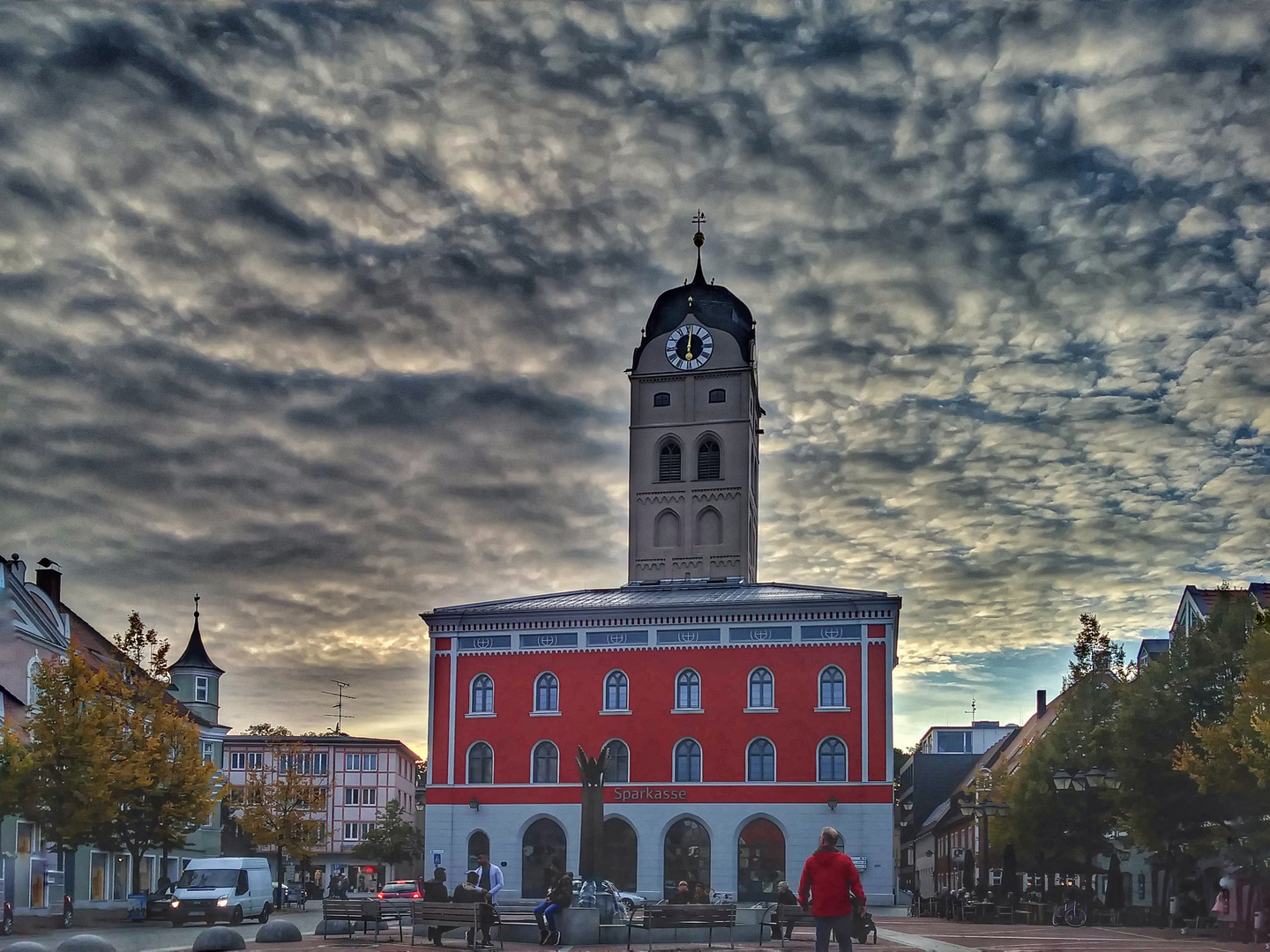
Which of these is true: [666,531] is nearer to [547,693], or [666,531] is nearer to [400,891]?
[547,693]

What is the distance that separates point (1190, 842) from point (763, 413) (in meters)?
43.2

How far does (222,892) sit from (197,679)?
35.8 meters

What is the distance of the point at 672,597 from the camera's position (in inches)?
2282

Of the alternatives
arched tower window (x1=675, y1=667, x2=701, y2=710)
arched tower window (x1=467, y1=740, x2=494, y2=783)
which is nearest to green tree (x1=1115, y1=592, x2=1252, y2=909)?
Answer: arched tower window (x1=675, y1=667, x2=701, y2=710)

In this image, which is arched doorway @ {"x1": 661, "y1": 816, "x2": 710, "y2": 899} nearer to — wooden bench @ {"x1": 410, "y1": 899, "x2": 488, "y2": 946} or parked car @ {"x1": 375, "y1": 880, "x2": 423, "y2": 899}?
parked car @ {"x1": 375, "y1": 880, "x2": 423, "y2": 899}

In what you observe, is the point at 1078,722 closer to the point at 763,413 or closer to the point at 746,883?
the point at 746,883

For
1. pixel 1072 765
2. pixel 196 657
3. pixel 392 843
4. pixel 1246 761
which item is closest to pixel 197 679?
pixel 196 657

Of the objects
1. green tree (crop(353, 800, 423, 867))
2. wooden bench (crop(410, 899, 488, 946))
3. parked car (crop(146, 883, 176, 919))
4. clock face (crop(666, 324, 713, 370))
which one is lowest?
green tree (crop(353, 800, 423, 867))

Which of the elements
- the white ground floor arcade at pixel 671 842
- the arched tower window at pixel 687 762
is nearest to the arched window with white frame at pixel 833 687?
the white ground floor arcade at pixel 671 842

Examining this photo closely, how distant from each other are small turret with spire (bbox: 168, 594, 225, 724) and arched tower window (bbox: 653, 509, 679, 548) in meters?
24.7

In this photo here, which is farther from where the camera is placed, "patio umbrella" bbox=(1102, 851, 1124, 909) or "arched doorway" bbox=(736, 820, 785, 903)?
"arched doorway" bbox=(736, 820, 785, 903)

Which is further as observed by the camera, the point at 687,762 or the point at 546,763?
the point at 546,763

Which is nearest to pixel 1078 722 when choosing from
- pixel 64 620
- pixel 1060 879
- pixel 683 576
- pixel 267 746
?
pixel 1060 879

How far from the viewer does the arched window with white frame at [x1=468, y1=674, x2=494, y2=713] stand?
191ft
